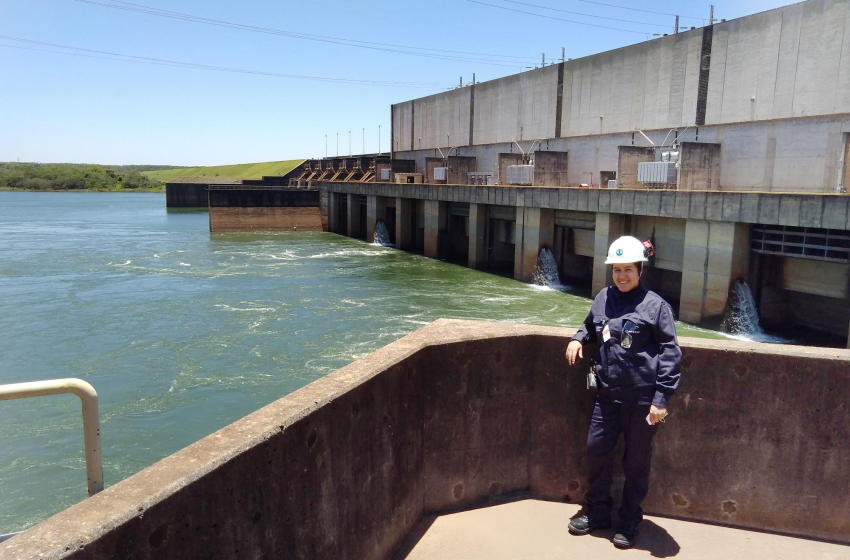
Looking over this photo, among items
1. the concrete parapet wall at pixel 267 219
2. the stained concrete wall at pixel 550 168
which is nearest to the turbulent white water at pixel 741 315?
the stained concrete wall at pixel 550 168

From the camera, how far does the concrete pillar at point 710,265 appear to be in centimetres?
2098

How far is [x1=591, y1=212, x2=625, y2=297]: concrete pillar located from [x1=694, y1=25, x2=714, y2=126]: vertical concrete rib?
727 centimetres

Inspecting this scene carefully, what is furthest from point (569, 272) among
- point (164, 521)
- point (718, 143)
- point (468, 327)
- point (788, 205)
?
point (164, 521)

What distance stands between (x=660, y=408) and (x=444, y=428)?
1.38 meters

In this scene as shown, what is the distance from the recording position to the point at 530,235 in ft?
104

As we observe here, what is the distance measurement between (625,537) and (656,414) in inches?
33.6

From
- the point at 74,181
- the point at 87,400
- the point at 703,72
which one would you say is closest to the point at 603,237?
the point at 703,72

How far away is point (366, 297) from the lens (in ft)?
87.6

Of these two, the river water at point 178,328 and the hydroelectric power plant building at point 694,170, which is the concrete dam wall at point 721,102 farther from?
the river water at point 178,328

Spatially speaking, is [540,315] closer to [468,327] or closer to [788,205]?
[788,205]

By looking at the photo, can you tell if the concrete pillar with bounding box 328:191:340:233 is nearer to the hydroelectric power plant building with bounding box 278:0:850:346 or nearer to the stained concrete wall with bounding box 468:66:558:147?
the hydroelectric power plant building with bounding box 278:0:850:346

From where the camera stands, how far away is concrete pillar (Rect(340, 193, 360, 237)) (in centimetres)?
5741

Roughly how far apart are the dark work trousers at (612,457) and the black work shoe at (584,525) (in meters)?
0.03

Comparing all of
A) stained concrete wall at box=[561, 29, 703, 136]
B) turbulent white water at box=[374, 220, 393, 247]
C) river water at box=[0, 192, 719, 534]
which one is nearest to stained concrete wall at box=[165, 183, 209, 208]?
turbulent white water at box=[374, 220, 393, 247]
